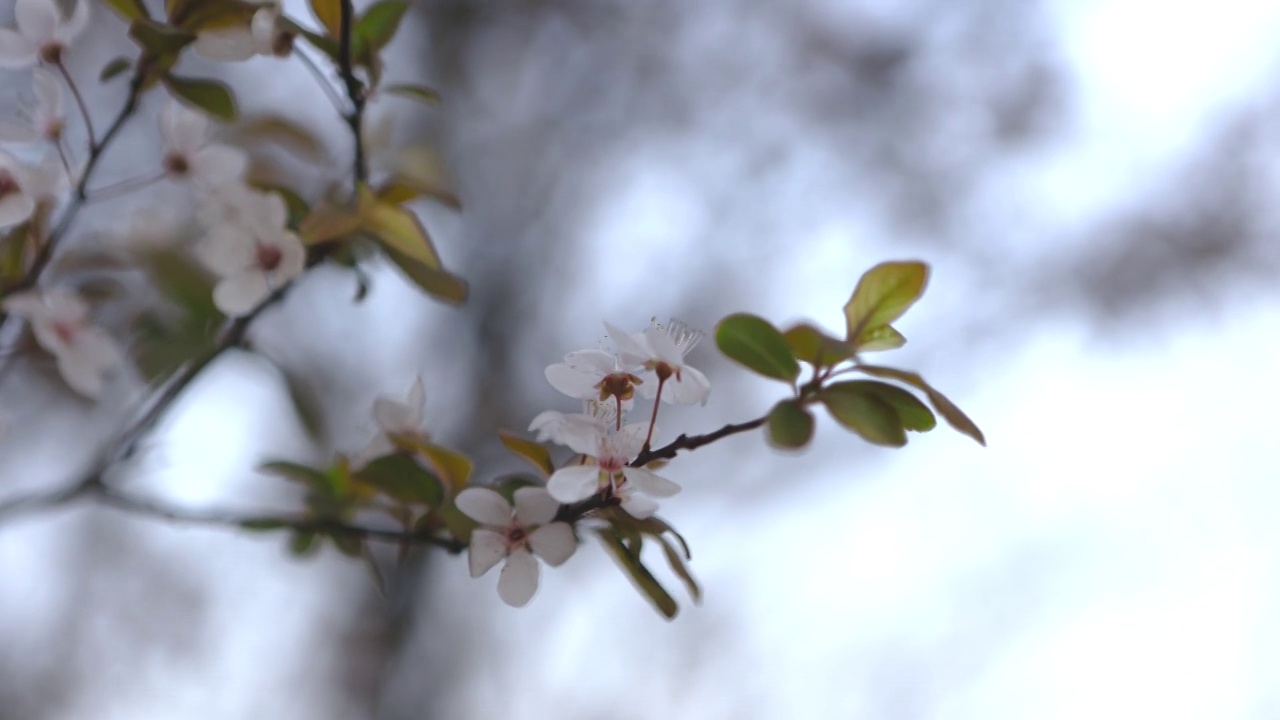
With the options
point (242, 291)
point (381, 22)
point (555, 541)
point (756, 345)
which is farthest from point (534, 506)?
point (381, 22)

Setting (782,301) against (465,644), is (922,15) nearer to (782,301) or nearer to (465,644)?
→ (782,301)

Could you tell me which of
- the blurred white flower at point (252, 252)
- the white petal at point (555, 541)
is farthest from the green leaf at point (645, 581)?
the blurred white flower at point (252, 252)

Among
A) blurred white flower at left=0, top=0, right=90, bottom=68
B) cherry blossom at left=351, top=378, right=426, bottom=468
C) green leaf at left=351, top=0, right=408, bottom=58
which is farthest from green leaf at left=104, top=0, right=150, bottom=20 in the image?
cherry blossom at left=351, top=378, right=426, bottom=468

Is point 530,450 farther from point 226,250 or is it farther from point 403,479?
point 226,250

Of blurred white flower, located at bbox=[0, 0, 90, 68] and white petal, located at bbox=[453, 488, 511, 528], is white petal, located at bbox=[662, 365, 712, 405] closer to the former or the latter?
white petal, located at bbox=[453, 488, 511, 528]

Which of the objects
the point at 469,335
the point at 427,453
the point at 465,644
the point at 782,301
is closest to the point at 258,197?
the point at 427,453

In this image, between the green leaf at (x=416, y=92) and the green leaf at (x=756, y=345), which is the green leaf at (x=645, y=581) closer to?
the green leaf at (x=756, y=345)

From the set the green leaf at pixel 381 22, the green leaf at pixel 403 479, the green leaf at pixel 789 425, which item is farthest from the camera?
the green leaf at pixel 381 22

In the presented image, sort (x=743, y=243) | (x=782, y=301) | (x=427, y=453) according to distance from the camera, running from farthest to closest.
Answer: (x=743, y=243) < (x=782, y=301) < (x=427, y=453)
